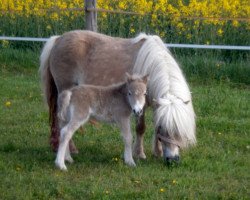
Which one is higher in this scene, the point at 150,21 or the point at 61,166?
the point at 61,166

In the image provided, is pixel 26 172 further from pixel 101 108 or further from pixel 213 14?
pixel 213 14

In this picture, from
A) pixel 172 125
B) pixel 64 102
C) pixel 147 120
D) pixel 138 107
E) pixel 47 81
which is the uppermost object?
pixel 138 107

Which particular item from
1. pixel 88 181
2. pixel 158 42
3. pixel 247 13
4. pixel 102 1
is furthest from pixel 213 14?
pixel 88 181

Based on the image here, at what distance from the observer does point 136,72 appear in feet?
26.0

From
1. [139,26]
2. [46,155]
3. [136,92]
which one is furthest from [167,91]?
[139,26]

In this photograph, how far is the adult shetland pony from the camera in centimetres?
725

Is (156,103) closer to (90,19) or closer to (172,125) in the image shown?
(172,125)

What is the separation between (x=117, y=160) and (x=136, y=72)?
3.35 ft

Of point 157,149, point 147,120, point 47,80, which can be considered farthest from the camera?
point 147,120

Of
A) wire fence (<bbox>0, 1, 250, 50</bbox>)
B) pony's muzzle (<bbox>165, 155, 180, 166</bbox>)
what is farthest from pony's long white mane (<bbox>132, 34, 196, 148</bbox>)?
wire fence (<bbox>0, 1, 250, 50</bbox>)

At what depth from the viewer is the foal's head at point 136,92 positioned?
707cm

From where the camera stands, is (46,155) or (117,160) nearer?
(117,160)

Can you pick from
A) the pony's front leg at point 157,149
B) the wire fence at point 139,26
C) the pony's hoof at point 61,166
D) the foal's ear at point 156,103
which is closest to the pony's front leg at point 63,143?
the pony's hoof at point 61,166

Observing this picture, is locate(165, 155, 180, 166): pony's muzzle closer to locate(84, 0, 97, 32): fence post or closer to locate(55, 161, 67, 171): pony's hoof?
locate(55, 161, 67, 171): pony's hoof
